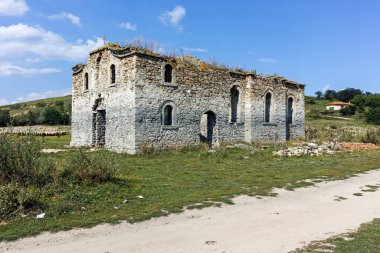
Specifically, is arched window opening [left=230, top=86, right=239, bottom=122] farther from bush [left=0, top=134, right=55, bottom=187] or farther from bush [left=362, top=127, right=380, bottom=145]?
bush [left=0, top=134, right=55, bottom=187]

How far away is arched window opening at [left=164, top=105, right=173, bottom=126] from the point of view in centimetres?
2212

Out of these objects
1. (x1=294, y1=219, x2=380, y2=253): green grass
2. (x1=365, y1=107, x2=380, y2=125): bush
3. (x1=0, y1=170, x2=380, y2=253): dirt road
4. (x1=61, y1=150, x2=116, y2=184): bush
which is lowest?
(x1=0, y1=170, x2=380, y2=253): dirt road

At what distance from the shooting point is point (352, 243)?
20.5 ft

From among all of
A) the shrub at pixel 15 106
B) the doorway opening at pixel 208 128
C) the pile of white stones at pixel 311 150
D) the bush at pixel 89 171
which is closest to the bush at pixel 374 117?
the pile of white stones at pixel 311 150

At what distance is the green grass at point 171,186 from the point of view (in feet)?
25.3

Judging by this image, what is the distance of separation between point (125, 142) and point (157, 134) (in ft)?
6.38

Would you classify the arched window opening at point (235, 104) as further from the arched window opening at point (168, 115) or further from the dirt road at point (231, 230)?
the dirt road at point (231, 230)

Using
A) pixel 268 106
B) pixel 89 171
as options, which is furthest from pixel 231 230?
pixel 268 106

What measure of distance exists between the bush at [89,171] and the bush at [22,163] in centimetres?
61

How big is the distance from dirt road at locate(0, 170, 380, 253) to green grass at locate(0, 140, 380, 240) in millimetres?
431

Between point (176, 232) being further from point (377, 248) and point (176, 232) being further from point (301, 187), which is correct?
point (301, 187)

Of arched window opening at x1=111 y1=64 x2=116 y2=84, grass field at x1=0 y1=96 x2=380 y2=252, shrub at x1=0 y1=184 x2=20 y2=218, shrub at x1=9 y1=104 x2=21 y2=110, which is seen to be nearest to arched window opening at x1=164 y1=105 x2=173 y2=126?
grass field at x1=0 y1=96 x2=380 y2=252

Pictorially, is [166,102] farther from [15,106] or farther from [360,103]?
[15,106]

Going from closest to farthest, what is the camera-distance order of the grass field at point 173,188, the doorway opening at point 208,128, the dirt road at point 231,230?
the dirt road at point 231,230
the grass field at point 173,188
the doorway opening at point 208,128
